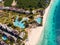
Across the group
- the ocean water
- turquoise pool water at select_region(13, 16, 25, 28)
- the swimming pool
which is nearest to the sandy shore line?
the ocean water

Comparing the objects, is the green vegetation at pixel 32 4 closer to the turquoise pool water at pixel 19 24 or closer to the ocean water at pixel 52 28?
the ocean water at pixel 52 28

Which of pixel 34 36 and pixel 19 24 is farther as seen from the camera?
pixel 19 24

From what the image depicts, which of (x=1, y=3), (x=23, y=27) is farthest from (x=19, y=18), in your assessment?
(x=1, y=3)

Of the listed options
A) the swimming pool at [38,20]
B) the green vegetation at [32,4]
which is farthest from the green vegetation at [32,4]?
the swimming pool at [38,20]

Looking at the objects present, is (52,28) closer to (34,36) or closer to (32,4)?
(34,36)

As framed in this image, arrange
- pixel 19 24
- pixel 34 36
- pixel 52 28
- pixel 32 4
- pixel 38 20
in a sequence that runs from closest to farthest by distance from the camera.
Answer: pixel 34 36 → pixel 52 28 → pixel 19 24 → pixel 38 20 → pixel 32 4

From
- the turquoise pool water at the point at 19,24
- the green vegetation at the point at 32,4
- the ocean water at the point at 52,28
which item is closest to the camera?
the ocean water at the point at 52,28

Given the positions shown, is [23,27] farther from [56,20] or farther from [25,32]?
[56,20]

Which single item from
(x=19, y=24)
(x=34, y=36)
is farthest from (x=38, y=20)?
(x=34, y=36)

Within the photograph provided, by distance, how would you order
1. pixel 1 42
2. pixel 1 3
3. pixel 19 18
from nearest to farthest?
pixel 1 42
pixel 19 18
pixel 1 3
